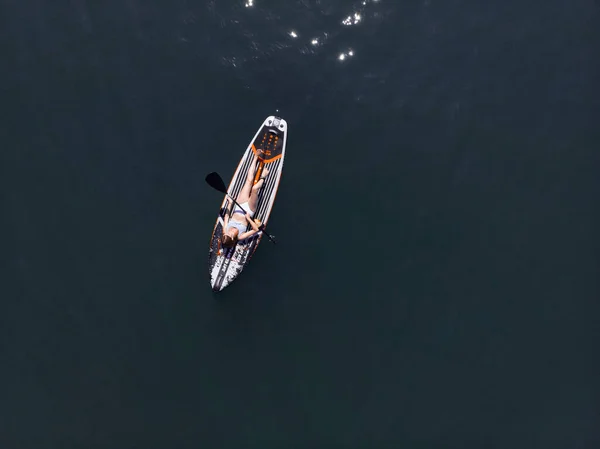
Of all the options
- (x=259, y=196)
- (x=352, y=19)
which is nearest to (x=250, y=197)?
(x=259, y=196)

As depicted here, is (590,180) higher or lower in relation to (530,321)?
higher

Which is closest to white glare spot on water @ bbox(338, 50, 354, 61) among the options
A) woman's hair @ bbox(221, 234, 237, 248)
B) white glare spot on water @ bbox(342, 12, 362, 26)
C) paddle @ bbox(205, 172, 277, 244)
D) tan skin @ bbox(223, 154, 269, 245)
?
white glare spot on water @ bbox(342, 12, 362, 26)

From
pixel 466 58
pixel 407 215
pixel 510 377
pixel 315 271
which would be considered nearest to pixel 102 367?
pixel 315 271

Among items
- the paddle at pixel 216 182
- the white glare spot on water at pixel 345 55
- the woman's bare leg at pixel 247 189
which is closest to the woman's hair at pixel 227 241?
the paddle at pixel 216 182

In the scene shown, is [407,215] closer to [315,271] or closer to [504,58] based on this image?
[315,271]

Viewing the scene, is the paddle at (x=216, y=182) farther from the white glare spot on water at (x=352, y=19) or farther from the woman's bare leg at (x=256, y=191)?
the white glare spot on water at (x=352, y=19)

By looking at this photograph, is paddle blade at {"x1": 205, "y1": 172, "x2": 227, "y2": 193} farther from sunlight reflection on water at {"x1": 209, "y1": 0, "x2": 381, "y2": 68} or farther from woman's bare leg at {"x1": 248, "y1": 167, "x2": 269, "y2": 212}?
sunlight reflection on water at {"x1": 209, "y1": 0, "x2": 381, "y2": 68}

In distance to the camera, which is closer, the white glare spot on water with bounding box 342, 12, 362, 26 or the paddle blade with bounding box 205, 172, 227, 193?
the paddle blade with bounding box 205, 172, 227, 193
